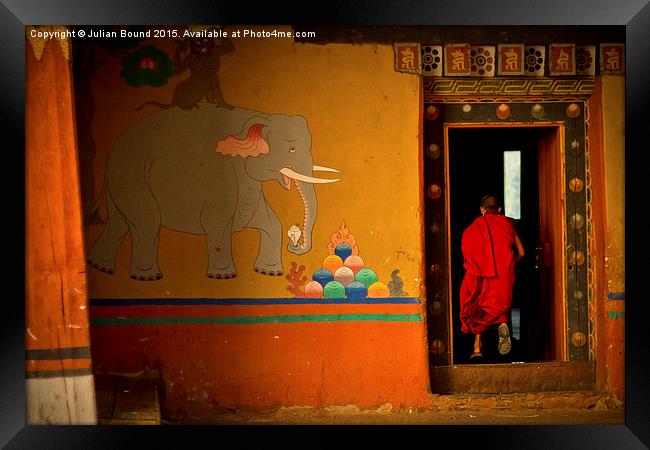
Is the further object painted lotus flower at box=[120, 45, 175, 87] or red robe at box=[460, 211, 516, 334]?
red robe at box=[460, 211, 516, 334]

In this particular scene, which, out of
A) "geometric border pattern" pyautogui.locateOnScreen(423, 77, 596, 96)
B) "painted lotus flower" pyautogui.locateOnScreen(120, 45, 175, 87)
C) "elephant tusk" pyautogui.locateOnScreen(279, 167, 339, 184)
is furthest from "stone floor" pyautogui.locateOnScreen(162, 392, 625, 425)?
"painted lotus flower" pyautogui.locateOnScreen(120, 45, 175, 87)

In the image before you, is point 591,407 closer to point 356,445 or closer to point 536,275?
point 536,275

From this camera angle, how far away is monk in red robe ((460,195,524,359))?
5578 millimetres

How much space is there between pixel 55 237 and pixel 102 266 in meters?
0.54

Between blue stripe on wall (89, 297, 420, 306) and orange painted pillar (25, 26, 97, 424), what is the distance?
1.34ft

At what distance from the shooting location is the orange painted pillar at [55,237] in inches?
188

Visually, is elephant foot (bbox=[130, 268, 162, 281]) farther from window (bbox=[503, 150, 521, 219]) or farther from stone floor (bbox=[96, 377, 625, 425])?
window (bbox=[503, 150, 521, 219])

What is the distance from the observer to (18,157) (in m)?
4.22

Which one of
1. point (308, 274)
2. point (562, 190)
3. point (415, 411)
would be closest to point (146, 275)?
point (308, 274)

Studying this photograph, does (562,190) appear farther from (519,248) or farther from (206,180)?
(206,180)

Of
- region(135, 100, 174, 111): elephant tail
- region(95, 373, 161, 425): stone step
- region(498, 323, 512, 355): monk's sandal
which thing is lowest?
region(95, 373, 161, 425): stone step

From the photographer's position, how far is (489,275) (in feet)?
18.3

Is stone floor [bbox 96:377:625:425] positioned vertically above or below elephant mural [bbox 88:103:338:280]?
below

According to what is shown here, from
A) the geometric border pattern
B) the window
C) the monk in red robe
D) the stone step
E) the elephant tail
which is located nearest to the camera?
the stone step
